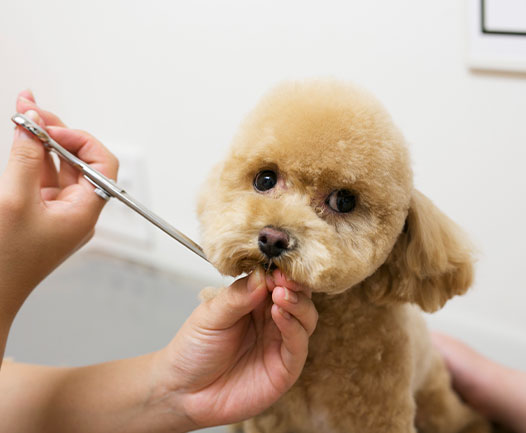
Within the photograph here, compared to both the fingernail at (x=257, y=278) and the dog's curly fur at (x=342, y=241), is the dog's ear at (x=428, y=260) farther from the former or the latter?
the fingernail at (x=257, y=278)

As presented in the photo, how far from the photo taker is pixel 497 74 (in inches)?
42.1

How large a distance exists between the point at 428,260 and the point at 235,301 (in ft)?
0.73

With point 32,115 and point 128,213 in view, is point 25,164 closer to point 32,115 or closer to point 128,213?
point 32,115

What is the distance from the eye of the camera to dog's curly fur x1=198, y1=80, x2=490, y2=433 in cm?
57

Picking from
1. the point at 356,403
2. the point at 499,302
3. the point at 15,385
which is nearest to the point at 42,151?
the point at 15,385

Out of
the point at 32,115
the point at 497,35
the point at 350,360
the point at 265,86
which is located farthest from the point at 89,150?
the point at 497,35

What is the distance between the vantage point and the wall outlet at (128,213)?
1.56 m

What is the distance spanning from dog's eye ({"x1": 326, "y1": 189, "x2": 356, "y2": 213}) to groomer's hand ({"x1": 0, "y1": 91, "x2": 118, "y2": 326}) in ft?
1.08

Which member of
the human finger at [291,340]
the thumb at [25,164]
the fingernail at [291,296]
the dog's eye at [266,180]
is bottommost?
the human finger at [291,340]

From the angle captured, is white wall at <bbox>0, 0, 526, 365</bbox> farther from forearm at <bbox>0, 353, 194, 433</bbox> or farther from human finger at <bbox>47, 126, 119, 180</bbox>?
forearm at <bbox>0, 353, 194, 433</bbox>

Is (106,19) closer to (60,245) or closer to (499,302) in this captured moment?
(60,245)

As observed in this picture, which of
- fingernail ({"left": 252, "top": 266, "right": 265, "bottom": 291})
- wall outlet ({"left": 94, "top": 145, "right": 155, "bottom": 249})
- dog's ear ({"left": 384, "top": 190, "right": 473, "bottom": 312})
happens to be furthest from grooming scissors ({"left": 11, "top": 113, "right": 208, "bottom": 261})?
wall outlet ({"left": 94, "top": 145, "right": 155, "bottom": 249})

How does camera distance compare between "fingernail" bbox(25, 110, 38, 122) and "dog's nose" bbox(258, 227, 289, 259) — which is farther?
"fingernail" bbox(25, 110, 38, 122)

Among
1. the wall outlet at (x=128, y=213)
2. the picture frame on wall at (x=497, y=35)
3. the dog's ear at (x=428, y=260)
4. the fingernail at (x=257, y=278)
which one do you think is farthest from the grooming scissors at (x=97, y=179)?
the wall outlet at (x=128, y=213)
